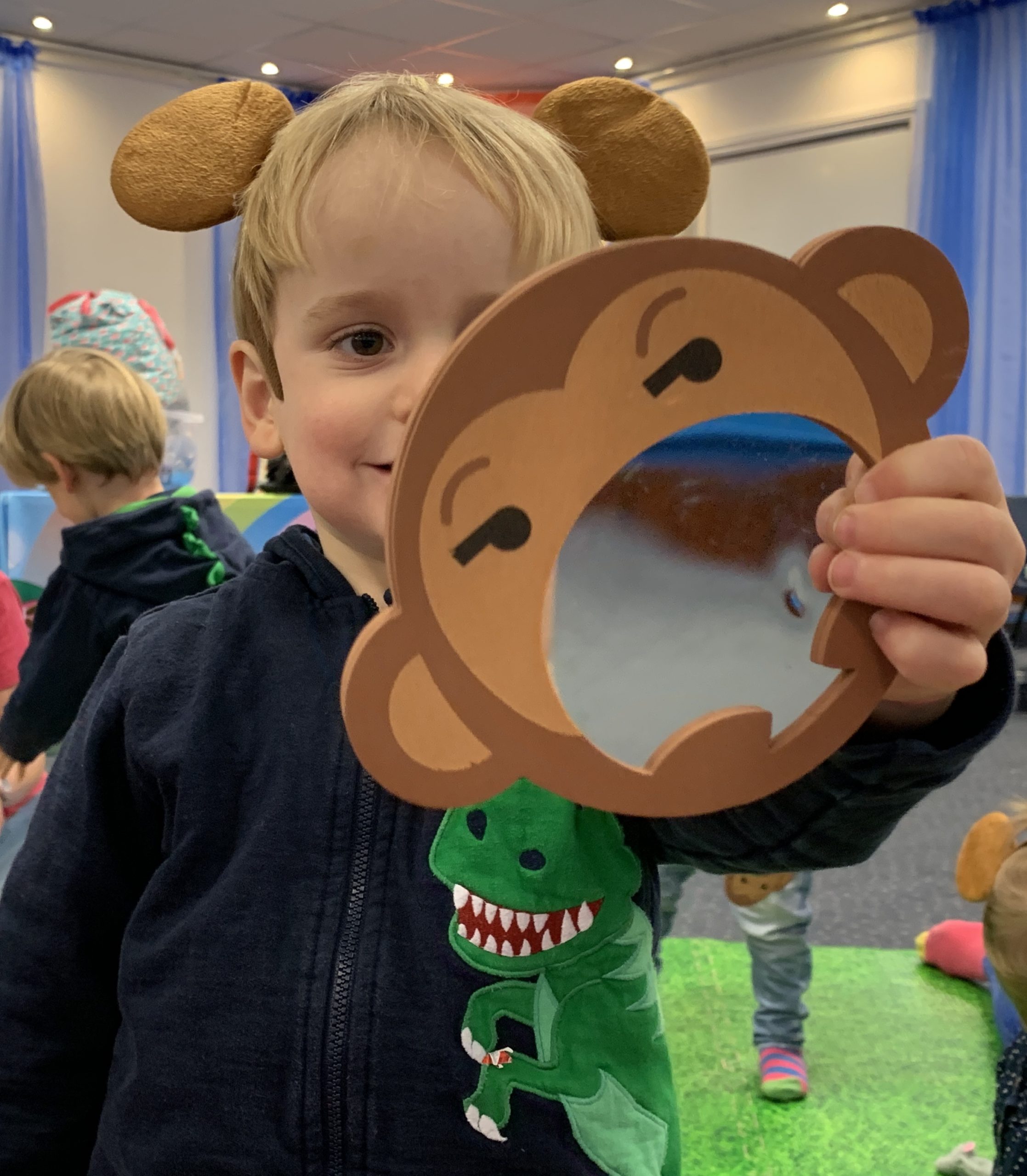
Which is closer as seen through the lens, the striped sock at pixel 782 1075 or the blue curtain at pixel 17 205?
the striped sock at pixel 782 1075

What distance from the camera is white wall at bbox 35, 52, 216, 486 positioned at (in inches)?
187

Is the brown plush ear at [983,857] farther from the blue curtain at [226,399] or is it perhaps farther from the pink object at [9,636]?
the blue curtain at [226,399]

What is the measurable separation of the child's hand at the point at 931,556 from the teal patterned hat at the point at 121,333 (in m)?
1.93

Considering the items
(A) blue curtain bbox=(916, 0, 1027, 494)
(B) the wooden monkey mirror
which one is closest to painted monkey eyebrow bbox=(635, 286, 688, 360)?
(B) the wooden monkey mirror

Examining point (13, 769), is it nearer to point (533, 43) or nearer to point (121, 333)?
point (121, 333)

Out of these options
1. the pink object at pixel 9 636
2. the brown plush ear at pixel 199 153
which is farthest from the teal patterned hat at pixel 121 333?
the brown plush ear at pixel 199 153

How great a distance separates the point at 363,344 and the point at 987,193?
14.5 feet

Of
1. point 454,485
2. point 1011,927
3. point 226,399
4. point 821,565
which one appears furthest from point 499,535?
point 226,399

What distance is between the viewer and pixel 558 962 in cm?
51

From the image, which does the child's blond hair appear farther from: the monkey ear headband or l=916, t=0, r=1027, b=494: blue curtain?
l=916, t=0, r=1027, b=494: blue curtain

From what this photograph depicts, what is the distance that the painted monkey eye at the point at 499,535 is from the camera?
34 cm

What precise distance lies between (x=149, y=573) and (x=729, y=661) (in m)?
1.19

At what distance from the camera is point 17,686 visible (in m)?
1.51

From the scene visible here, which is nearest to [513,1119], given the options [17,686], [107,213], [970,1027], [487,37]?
[17,686]
